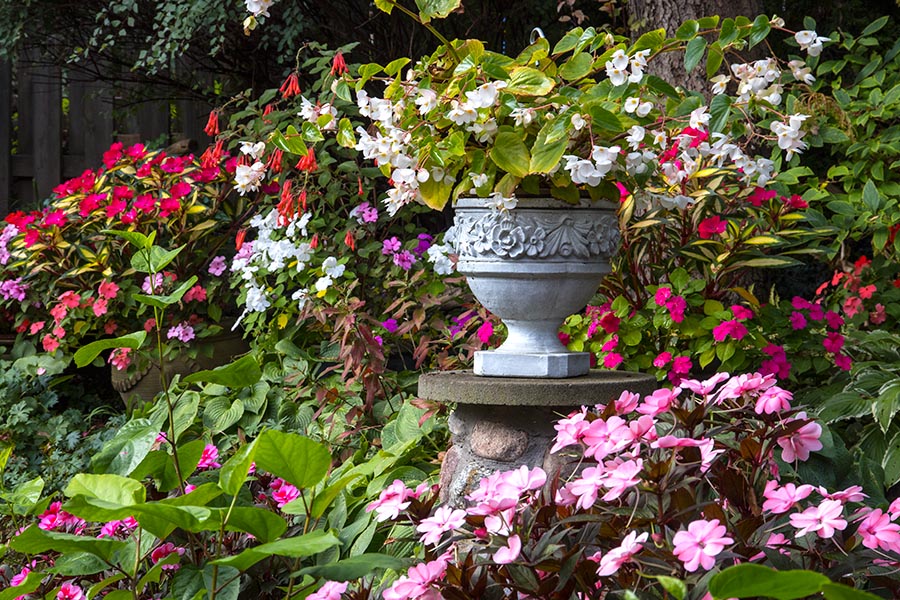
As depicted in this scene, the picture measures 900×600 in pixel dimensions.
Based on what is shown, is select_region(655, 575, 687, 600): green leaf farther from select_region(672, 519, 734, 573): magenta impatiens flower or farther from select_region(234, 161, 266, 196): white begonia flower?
select_region(234, 161, 266, 196): white begonia flower

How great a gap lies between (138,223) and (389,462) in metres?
2.30

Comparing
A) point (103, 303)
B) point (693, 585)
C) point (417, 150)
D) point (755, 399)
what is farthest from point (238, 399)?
A: point (693, 585)

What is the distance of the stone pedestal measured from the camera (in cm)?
196

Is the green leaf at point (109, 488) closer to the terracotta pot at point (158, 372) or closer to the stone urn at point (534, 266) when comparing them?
the stone urn at point (534, 266)

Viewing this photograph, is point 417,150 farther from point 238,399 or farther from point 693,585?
point 238,399

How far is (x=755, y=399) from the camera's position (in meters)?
1.39

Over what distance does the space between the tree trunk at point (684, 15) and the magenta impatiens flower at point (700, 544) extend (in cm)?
298

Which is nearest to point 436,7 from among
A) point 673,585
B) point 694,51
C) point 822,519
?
point 694,51

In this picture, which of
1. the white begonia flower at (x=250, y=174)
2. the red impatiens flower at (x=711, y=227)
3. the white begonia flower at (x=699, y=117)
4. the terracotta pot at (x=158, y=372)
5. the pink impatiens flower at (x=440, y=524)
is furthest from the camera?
the terracotta pot at (x=158, y=372)

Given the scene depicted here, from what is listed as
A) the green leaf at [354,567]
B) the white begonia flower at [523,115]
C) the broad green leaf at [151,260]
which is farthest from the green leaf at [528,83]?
the green leaf at [354,567]

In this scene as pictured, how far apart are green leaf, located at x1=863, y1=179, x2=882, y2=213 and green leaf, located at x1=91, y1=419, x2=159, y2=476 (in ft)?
8.55

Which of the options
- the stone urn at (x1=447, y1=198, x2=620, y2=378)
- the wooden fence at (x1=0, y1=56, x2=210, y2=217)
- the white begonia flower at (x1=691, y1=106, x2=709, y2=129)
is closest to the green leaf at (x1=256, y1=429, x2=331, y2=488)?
the stone urn at (x1=447, y1=198, x2=620, y2=378)

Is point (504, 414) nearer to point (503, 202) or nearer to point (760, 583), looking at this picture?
point (503, 202)

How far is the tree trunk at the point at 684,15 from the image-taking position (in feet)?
12.2
